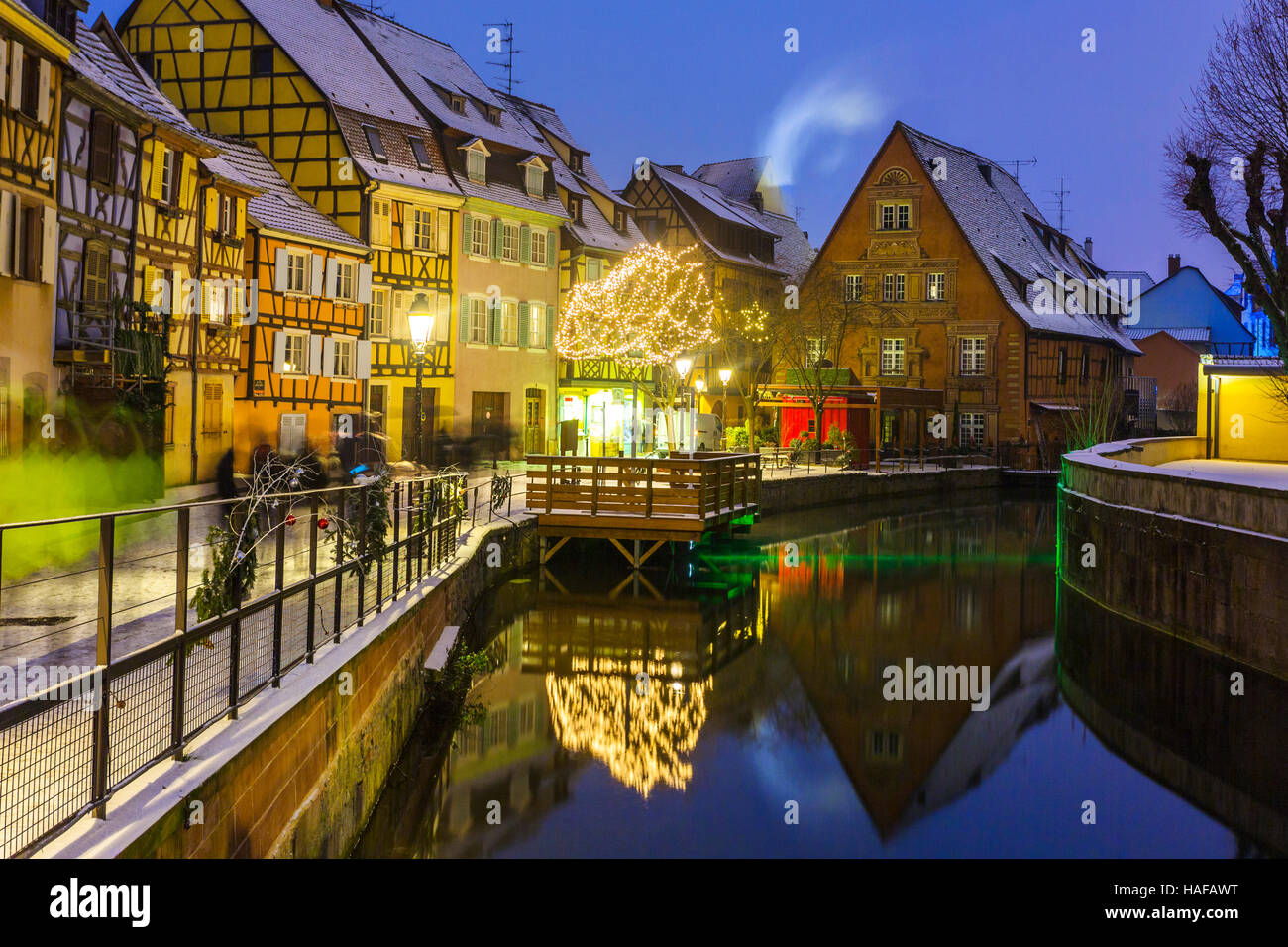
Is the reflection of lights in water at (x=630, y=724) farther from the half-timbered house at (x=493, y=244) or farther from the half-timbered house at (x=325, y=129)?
the half-timbered house at (x=493, y=244)

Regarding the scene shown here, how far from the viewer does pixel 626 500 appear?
25.2m

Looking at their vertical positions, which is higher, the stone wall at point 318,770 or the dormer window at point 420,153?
the dormer window at point 420,153

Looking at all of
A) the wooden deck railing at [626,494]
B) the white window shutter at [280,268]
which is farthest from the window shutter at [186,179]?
the wooden deck railing at [626,494]

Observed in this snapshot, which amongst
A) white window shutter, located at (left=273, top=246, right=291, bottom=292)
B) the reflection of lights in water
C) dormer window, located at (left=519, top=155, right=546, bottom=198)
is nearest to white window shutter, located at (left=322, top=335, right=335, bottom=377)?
white window shutter, located at (left=273, top=246, right=291, bottom=292)

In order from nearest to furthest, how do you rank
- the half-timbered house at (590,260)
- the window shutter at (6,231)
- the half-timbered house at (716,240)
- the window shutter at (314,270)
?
the window shutter at (6,231) → the window shutter at (314,270) → the half-timbered house at (590,260) → the half-timbered house at (716,240)

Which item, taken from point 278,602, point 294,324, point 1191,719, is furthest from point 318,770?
point 294,324

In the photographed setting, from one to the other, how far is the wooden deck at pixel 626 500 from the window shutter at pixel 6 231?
926cm

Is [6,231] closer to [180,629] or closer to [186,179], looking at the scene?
[186,179]

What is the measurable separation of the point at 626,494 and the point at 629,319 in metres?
20.3

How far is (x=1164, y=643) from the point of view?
18.1m

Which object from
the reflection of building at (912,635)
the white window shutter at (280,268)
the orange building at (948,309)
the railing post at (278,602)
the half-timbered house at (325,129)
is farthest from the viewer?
the orange building at (948,309)

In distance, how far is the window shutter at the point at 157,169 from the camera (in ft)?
84.8

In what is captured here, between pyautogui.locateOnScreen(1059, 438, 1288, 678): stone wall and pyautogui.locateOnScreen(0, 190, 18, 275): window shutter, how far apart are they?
55.1ft

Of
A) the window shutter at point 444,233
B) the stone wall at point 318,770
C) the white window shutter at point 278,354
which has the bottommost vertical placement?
the stone wall at point 318,770
